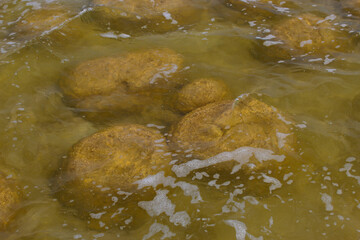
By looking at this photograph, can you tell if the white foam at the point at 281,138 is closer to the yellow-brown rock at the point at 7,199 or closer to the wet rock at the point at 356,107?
the wet rock at the point at 356,107

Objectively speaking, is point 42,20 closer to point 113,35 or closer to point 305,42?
point 113,35

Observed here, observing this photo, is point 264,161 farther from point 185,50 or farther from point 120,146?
point 185,50

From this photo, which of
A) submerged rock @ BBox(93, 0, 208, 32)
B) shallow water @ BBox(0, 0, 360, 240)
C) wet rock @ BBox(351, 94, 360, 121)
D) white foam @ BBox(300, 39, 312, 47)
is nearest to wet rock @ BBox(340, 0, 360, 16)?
shallow water @ BBox(0, 0, 360, 240)

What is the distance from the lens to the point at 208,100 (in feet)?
11.7

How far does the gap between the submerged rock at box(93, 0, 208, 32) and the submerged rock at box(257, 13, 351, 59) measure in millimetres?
1241

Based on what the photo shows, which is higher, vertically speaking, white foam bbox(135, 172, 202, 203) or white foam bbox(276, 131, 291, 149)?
white foam bbox(276, 131, 291, 149)

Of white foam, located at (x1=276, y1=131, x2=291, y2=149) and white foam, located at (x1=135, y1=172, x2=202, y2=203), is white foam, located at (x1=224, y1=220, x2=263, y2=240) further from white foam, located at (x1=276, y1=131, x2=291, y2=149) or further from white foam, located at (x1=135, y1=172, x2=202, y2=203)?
white foam, located at (x1=276, y1=131, x2=291, y2=149)

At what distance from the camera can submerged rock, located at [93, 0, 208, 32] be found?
489 centimetres

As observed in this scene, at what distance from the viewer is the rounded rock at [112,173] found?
2.75 metres

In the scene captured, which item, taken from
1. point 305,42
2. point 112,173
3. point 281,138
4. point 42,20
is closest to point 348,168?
point 281,138

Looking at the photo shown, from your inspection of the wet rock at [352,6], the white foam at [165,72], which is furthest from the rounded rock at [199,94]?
the wet rock at [352,6]

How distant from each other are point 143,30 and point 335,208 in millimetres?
3364

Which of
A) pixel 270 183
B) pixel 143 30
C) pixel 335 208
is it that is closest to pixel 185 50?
pixel 143 30

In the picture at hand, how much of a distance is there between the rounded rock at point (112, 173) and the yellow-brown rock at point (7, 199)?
0.35 meters
